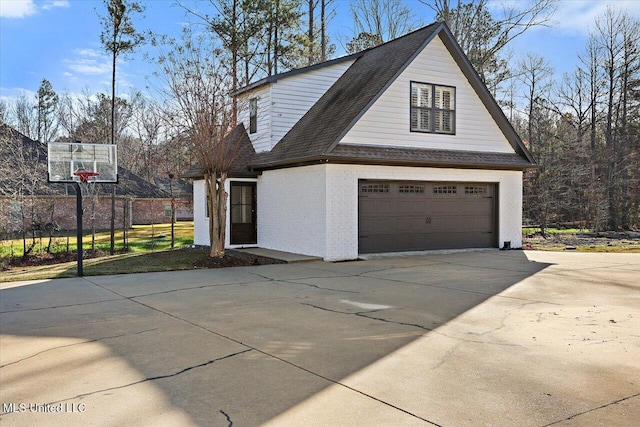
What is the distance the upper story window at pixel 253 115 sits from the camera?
18312 mm

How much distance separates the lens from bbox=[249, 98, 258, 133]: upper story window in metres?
18.3

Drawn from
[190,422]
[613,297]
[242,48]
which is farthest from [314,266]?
[242,48]

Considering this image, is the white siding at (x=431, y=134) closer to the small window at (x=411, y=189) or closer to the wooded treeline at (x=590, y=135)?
the small window at (x=411, y=189)

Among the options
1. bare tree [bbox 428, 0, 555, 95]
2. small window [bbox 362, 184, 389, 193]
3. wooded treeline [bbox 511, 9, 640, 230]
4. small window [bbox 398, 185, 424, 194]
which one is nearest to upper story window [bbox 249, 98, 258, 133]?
small window [bbox 362, 184, 389, 193]

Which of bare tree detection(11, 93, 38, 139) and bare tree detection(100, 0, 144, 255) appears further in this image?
bare tree detection(11, 93, 38, 139)

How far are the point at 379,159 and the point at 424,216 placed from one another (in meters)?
2.72

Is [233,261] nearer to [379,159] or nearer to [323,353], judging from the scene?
[379,159]

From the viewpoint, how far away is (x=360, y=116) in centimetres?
1458

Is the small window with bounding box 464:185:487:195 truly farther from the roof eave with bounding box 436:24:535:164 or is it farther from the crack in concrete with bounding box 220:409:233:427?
the crack in concrete with bounding box 220:409:233:427

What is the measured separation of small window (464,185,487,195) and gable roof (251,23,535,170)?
A: 2.86ft

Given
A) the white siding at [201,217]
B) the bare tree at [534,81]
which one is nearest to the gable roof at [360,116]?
the white siding at [201,217]

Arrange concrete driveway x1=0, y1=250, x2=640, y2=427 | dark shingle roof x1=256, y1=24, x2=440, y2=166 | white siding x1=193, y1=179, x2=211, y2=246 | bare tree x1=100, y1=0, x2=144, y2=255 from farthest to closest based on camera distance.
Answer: bare tree x1=100, y1=0, x2=144, y2=255 → white siding x1=193, y1=179, x2=211, y2=246 → dark shingle roof x1=256, y1=24, x2=440, y2=166 → concrete driveway x1=0, y1=250, x2=640, y2=427

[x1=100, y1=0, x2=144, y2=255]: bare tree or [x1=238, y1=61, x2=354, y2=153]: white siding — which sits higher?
[x1=100, y1=0, x2=144, y2=255]: bare tree

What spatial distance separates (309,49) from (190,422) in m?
27.5
